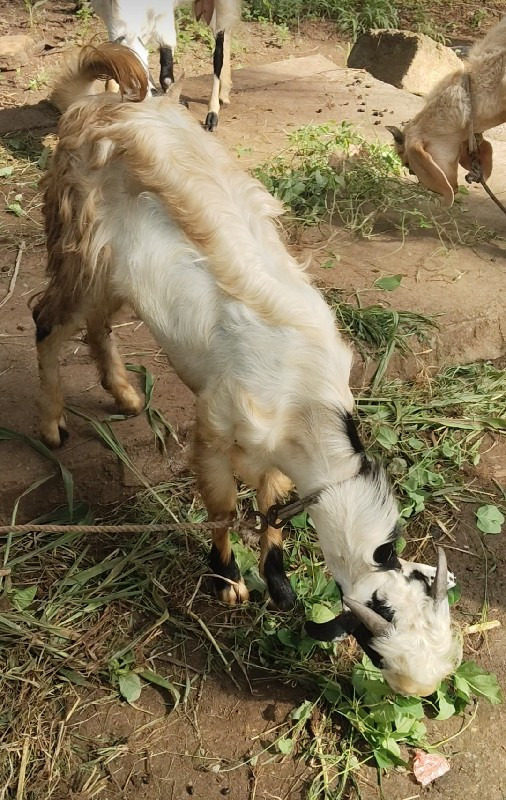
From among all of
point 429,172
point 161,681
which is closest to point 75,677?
point 161,681

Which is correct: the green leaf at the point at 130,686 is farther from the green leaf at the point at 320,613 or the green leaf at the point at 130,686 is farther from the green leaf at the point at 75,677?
the green leaf at the point at 320,613

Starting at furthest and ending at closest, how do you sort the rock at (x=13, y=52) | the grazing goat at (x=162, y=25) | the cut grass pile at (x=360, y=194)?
the rock at (x=13, y=52), the grazing goat at (x=162, y=25), the cut grass pile at (x=360, y=194)

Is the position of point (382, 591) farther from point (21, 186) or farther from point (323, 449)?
point (21, 186)

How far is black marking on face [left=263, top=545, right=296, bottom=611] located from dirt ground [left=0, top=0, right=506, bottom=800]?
0.33 meters

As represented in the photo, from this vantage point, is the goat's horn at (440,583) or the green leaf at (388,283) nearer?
the goat's horn at (440,583)

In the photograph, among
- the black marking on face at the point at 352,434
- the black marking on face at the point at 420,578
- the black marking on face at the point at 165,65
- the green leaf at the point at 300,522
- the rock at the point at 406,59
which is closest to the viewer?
the black marking on face at the point at 420,578

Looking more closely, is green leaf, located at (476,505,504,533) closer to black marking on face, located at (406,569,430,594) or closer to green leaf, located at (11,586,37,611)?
black marking on face, located at (406,569,430,594)

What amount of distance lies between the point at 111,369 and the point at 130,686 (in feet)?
5.14

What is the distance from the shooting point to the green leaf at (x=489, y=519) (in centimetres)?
377

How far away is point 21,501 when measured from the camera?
143 inches

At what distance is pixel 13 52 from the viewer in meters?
8.40

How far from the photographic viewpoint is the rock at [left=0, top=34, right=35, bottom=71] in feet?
27.4

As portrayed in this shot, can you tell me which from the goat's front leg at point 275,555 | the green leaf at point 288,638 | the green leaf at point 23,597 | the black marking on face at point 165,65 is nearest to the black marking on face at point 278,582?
the goat's front leg at point 275,555

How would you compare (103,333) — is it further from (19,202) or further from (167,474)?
(19,202)
